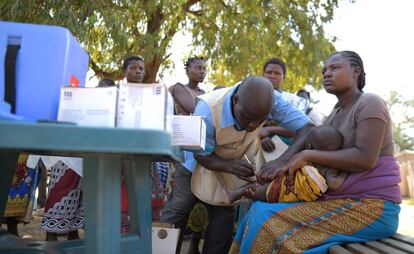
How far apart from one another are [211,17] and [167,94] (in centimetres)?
938


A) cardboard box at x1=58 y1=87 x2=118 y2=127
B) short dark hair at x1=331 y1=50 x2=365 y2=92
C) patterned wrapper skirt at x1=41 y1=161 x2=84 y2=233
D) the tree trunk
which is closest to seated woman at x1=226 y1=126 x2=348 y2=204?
short dark hair at x1=331 y1=50 x2=365 y2=92

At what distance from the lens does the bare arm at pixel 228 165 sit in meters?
3.08

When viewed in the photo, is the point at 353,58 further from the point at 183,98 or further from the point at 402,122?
the point at 402,122

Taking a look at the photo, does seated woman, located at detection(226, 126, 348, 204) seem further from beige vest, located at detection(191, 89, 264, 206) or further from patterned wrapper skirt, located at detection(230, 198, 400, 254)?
beige vest, located at detection(191, 89, 264, 206)

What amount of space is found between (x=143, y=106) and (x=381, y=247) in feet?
5.15

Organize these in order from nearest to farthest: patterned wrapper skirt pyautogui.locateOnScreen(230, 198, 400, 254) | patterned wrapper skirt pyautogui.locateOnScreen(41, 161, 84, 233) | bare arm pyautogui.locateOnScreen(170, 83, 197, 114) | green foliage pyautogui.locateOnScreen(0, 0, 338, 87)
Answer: patterned wrapper skirt pyautogui.locateOnScreen(230, 198, 400, 254)
patterned wrapper skirt pyautogui.locateOnScreen(41, 161, 84, 233)
bare arm pyautogui.locateOnScreen(170, 83, 197, 114)
green foliage pyautogui.locateOnScreen(0, 0, 338, 87)

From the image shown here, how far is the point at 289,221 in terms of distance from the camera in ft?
8.55

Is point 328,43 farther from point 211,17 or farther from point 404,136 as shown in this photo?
point 404,136

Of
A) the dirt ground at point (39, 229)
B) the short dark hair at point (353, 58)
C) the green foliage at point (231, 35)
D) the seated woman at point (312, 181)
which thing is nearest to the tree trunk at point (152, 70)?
the green foliage at point (231, 35)

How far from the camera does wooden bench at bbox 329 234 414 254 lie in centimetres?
233

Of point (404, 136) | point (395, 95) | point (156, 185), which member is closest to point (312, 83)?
point (156, 185)

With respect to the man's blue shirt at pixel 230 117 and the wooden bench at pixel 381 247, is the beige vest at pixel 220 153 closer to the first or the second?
the man's blue shirt at pixel 230 117

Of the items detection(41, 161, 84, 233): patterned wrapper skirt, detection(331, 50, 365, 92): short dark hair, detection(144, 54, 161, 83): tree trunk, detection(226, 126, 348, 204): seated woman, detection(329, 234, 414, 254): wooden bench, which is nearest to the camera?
detection(329, 234, 414, 254): wooden bench

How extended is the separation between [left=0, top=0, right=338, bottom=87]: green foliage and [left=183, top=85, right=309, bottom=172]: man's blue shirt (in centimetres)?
513
